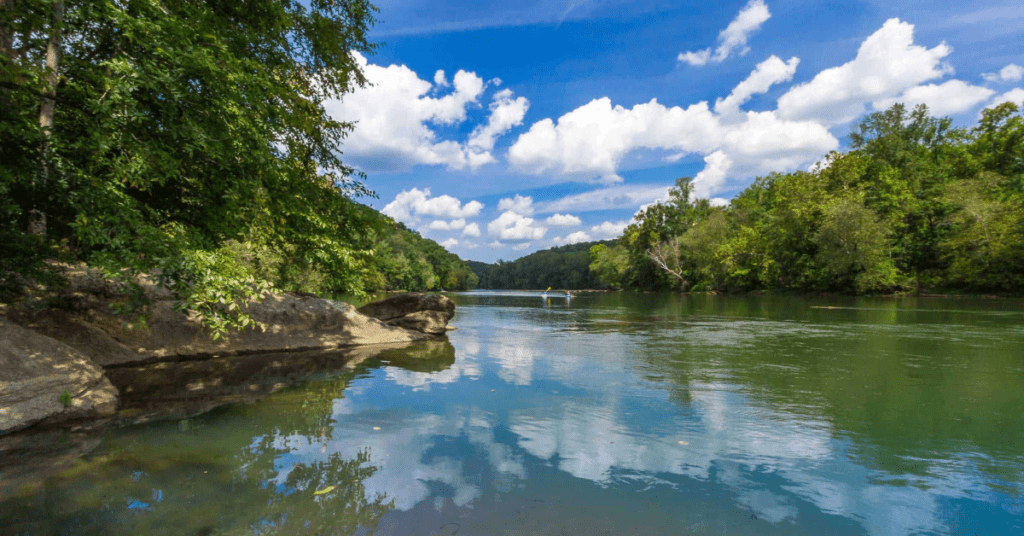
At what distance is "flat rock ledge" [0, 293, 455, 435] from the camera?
6.08 m

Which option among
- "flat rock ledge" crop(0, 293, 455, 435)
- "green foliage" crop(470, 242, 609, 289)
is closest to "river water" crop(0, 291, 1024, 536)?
"flat rock ledge" crop(0, 293, 455, 435)

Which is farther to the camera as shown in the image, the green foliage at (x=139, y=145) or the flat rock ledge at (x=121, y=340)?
the flat rock ledge at (x=121, y=340)

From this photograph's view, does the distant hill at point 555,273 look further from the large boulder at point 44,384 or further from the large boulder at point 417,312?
the large boulder at point 44,384

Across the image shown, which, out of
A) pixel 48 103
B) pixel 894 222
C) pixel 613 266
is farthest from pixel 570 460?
pixel 613 266

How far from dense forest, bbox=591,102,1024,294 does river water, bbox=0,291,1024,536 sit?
144 ft

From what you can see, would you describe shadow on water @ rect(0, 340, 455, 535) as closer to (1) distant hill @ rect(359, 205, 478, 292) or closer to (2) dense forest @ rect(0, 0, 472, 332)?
(2) dense forest @ rect(0, 0, 472, 332)

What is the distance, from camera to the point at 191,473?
4633mm

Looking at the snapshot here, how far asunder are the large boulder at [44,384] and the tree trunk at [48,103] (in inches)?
70.9

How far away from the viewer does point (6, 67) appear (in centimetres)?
514

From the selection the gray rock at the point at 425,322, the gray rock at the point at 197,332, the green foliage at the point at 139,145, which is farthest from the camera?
the gray rock at the point at 425,322

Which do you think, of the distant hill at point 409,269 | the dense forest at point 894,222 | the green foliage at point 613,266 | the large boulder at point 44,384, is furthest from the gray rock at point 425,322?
the green foliage at point 613,266

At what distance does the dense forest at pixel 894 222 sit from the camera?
4153cm

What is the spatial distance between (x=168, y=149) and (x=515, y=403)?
652 centimetres

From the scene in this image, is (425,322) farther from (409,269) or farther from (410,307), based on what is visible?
(409,269)
